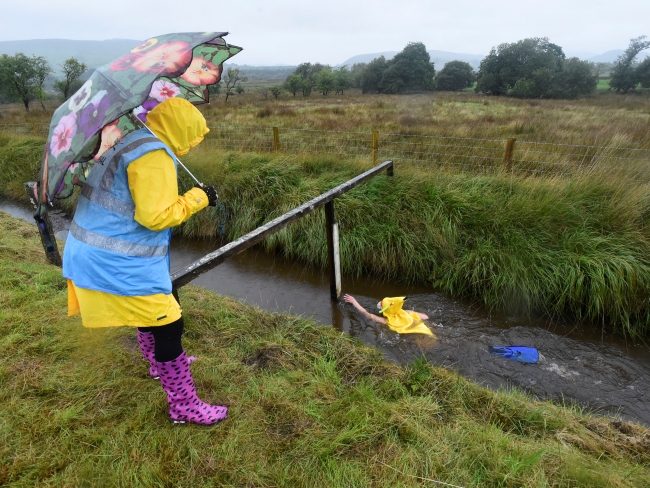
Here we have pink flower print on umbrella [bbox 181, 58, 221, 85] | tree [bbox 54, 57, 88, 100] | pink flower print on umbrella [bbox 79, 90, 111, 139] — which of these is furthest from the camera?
tree [bbox 54, 57, 88, 100]

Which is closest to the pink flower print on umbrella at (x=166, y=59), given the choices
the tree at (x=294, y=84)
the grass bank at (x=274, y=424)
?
the grass bank at (x=274, y=424)

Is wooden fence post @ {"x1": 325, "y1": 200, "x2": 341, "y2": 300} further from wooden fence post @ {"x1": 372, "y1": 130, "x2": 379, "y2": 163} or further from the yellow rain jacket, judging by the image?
wooden fence post @ {"x1": 372, "y1": 130, "x2": 379, "y2": 163}

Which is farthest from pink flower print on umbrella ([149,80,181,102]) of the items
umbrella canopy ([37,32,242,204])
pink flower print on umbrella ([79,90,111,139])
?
pink flower print on umbrella ([79,90,111,139])

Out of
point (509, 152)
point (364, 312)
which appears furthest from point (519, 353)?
point (509, 152)

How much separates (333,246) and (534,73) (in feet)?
131

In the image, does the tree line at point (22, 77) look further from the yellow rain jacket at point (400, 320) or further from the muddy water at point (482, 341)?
the yellow rain jacket at point (400, 320)

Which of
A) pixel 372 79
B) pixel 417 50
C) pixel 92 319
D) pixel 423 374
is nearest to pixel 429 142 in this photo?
pixel 423 374

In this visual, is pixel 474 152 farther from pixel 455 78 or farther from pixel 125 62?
pixel 455 78

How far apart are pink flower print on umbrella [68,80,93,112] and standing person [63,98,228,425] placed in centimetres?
23

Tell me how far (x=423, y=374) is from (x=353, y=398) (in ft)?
2.31

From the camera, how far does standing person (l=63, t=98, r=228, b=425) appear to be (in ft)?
5.63

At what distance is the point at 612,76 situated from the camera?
35156mm

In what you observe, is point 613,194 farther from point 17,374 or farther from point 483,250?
point 17,374

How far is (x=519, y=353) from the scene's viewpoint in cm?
397
